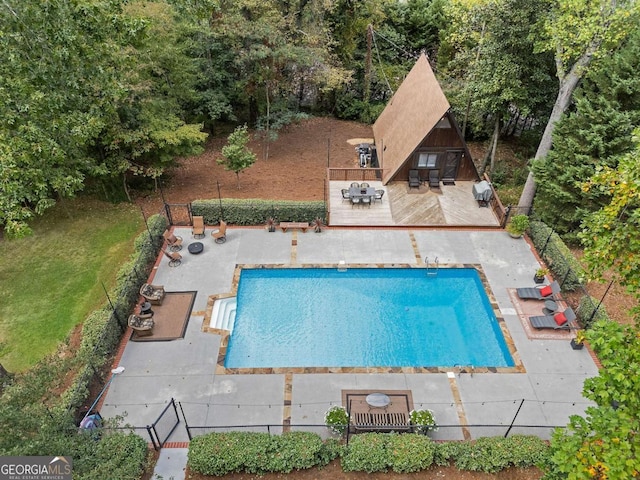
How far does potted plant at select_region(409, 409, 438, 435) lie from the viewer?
37.5 ft

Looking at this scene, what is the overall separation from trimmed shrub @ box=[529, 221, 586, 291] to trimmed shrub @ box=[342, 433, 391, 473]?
33.2 feet

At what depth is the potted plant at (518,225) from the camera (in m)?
18.9

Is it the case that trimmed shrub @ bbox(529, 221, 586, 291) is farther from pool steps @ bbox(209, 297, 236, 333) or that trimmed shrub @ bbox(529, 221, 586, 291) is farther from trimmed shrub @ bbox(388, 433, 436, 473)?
pool steps @ bbox(209, 297, 236, 333)

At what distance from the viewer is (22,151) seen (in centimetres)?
1466

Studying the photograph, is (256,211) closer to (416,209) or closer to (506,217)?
(416,209)

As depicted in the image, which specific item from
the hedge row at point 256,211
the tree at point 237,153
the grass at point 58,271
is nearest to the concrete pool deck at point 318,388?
the grass at point 58,271

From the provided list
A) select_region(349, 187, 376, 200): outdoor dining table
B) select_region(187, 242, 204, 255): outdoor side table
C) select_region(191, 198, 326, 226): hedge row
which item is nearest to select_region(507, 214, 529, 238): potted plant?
select_region(349, 187, 376, 200): outdoor dining table

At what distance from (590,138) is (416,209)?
25.9 feet

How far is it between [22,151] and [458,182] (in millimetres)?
20171

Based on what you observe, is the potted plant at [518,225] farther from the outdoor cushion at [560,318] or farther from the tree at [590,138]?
the outdoor cushion at [560,318]

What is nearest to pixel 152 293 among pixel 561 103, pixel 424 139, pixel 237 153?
pixel 237 153

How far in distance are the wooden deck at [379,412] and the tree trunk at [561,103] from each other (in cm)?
1353

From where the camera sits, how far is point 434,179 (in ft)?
73.7

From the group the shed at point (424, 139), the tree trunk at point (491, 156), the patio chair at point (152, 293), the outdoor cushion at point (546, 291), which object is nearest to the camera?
the patio chair at point (152, 293)
